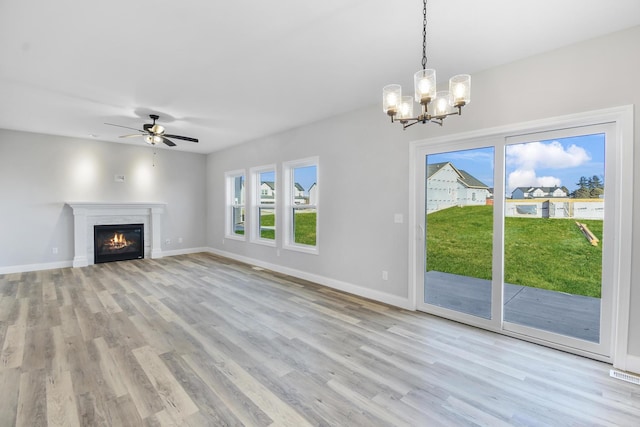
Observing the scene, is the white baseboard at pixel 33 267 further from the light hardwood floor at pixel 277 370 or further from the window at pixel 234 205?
the window at pixel 234 205

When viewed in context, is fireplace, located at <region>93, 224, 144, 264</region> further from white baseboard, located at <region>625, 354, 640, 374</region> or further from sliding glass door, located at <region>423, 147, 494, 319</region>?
white baseboard, located at <region>625, 354, 640, 374</region>

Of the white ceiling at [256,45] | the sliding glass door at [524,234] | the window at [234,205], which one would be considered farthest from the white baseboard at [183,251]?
the sliding glass door at [524,234]

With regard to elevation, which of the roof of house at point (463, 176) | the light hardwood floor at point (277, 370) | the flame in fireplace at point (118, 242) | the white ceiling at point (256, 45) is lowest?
the light hardwood floor at point (277, 370)

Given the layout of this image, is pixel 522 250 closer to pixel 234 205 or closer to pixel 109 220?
pixel 234 205

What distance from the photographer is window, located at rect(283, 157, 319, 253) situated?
5138mm

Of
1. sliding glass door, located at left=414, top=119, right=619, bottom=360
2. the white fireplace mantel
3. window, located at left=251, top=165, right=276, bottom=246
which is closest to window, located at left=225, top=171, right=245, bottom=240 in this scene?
window, located at left=251, top=165, right=276, bottom=246

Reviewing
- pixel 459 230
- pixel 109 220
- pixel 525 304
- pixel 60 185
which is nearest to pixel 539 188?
pixel 459 230

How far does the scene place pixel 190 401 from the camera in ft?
6.46

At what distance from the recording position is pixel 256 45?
2586 mm

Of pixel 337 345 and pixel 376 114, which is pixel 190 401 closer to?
pixel 337 345

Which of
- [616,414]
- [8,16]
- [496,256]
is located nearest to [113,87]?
[8,16]

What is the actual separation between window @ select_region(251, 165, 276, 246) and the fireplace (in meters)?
2.96

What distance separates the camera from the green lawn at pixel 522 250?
8.73 ft

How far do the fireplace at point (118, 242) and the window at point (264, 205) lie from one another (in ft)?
9.73
